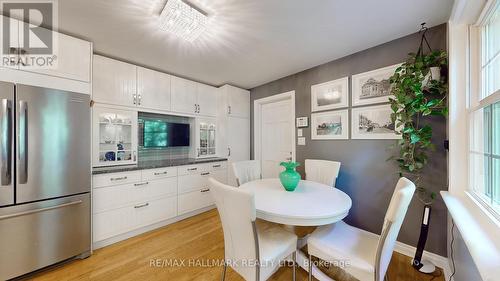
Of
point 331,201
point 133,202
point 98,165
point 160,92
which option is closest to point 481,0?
Answer: point 331,201

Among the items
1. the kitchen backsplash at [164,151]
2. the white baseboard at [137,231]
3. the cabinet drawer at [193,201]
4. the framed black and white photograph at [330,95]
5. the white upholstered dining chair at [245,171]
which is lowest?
the white baseboard at [137,231]

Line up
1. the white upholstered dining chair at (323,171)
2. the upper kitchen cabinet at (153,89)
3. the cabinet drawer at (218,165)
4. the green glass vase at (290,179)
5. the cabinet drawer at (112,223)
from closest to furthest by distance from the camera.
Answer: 1. the green glass vase at (290,179)
2. the cabinet drawer at (112,223)
3. the white upholstered dining chair at (323,171)
4. the upper kitchen cabinet at (153,89)
5. the cabinet drawer at (218,165)

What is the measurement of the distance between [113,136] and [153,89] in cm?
88

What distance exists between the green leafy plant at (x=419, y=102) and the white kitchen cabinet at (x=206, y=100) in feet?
9.13

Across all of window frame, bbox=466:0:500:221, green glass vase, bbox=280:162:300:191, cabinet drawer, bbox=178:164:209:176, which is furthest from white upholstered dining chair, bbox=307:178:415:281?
cabinet drawer, bbox=178:164:209:176

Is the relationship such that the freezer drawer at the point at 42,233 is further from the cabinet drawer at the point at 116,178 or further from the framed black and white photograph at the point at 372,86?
the framed black and white photograph at the point at 372,86

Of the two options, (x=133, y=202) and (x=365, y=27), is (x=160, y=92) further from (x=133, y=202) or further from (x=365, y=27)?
(x=365, y=27)

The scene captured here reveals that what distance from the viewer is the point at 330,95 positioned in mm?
2521

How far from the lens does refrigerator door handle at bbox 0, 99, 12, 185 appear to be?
1.45 metres

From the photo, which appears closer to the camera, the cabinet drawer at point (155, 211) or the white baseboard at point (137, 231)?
the white baseboard at point (137, 231)

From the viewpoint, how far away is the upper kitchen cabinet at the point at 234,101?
346 centimetres

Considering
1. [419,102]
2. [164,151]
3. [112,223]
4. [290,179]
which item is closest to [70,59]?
[164,151]

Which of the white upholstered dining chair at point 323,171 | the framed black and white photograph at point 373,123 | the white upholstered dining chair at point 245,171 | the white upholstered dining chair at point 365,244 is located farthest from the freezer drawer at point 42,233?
the framed black and white photograph at point 373,123

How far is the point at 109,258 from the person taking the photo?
186cm
